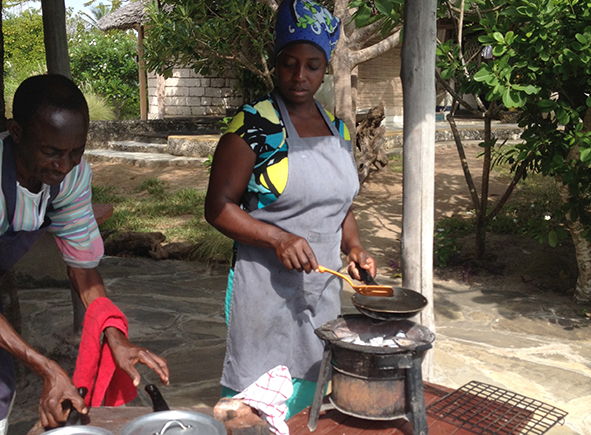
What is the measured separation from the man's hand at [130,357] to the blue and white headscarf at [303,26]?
3.70 ft

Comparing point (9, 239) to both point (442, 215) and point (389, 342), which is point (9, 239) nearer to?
point (389, 342)

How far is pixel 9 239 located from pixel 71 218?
0.20 metres

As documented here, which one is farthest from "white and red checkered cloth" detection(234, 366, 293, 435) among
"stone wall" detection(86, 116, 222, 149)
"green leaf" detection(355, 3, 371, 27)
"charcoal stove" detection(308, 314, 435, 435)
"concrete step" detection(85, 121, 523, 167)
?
"stone wall" detection(86, 116, 222, 149)

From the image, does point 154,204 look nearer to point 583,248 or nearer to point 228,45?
point 228,45

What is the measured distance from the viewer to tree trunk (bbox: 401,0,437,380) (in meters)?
2.83

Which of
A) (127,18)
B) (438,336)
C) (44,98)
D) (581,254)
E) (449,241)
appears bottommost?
(438,336)

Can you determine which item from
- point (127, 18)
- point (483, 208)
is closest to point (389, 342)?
point (483, 208)

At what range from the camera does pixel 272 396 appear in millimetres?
2229

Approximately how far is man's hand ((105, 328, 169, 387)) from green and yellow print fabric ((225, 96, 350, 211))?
0.64 metres

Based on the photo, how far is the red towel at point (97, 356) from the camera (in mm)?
1932

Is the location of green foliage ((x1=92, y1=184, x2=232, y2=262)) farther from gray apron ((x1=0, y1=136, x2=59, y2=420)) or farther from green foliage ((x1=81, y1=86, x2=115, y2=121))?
green foliage ((x1=81, y1=86, x2=115, y2=121))

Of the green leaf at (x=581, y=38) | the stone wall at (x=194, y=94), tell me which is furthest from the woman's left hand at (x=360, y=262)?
the stone wall at (x=194, y=94)

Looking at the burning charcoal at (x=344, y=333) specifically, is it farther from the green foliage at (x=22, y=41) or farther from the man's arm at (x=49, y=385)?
the green foliage at (x=22, y=41)

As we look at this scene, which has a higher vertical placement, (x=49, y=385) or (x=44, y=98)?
(x=44, y=98)
